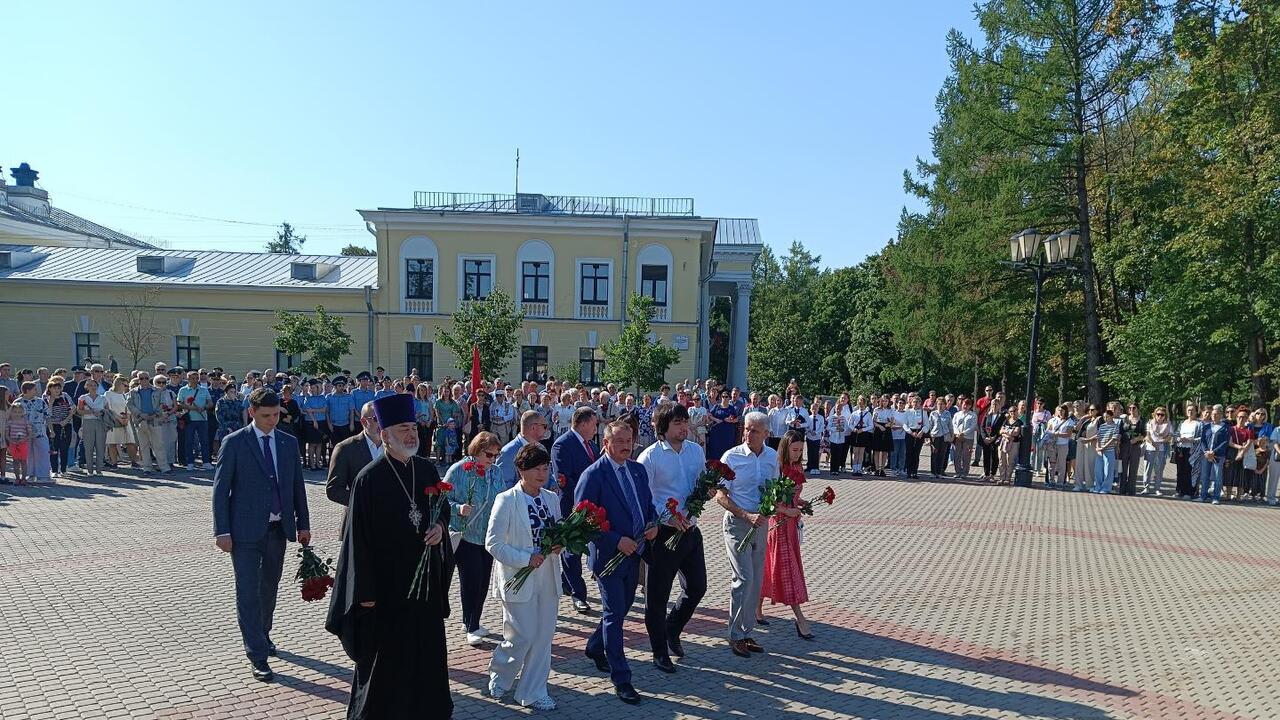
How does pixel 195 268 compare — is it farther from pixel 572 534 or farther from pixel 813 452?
pixel 572 534

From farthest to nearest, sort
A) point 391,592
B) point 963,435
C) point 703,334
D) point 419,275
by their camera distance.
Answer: point 703,334
point 419,275
point 963,435
point 391,592

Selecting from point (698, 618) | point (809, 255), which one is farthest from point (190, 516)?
point (809, 255)

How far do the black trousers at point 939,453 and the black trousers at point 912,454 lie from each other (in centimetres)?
42

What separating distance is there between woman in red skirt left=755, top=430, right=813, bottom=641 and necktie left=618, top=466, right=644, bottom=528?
1565 mm

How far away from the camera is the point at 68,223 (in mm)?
61344

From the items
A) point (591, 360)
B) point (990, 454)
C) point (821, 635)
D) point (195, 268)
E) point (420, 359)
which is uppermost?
point (195, 268)

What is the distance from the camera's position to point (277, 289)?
39.3 metres

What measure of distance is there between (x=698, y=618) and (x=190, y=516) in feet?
27.3

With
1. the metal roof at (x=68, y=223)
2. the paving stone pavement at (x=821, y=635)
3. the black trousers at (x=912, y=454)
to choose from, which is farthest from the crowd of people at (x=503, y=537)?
the metal roof at (x=68, y=223)

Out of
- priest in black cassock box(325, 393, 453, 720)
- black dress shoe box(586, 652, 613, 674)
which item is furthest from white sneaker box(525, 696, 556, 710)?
priest in black cassock box(325, 393, 453, 720)

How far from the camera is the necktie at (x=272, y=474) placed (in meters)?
6.76

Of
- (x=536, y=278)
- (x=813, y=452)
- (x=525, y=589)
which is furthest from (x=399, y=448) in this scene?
(x=536, y=278)

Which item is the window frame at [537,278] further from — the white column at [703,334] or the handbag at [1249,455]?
the handbag at [1249,455]

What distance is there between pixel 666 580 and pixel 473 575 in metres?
1.67
